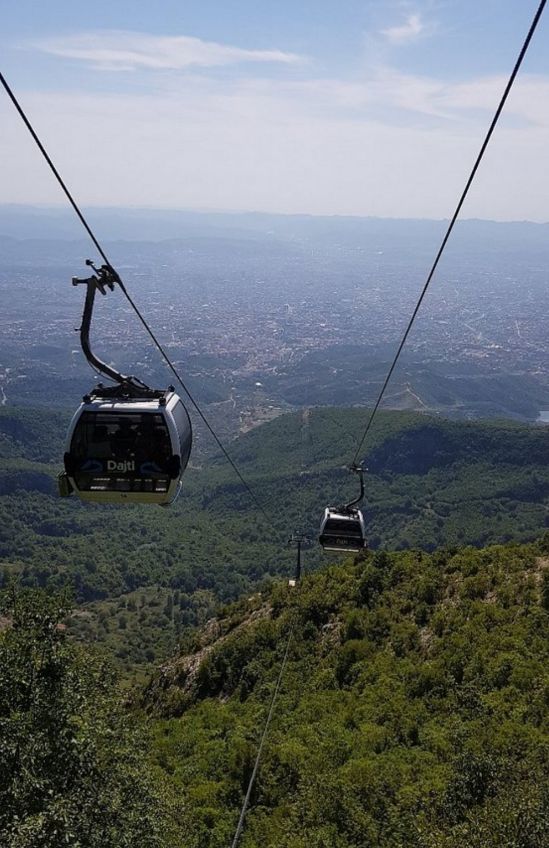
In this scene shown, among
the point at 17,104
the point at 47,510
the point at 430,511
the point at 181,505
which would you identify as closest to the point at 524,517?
the point at 430,511

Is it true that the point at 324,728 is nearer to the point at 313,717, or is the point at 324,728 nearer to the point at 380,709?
the point at 313,717

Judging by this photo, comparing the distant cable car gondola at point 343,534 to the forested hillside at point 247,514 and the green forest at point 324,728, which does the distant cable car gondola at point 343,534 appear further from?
the forested hillside at point 247,514

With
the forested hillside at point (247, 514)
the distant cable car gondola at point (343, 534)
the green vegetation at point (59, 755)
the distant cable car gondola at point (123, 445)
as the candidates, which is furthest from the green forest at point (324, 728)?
the forested hillside at point (247, 514)

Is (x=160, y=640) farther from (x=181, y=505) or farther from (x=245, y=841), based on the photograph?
(x=245, y=841)

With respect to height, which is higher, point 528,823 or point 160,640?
point 528,823

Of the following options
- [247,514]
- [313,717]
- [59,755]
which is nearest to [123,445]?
[59,755]

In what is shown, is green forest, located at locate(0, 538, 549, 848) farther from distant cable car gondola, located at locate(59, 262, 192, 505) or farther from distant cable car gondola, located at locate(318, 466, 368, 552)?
distant cable car gondola, located at locate(59, 262, 192, 505)

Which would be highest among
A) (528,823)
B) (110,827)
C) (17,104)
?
(17,104)
